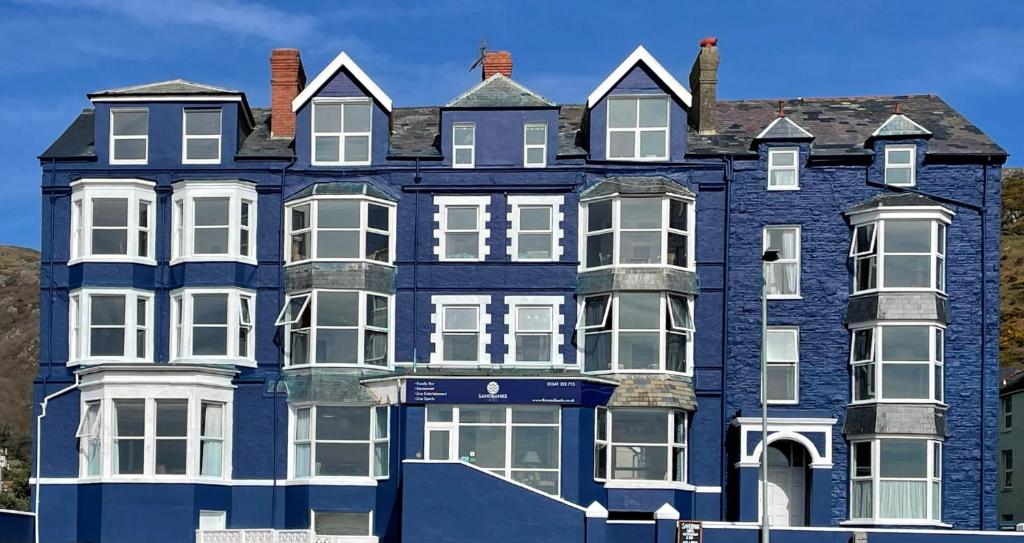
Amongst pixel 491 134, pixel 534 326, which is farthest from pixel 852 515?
pixel 491 134

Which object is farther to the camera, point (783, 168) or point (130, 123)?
point (130, 123)

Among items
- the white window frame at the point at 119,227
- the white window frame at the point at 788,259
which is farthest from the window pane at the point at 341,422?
the white window frame at the point at 788,259

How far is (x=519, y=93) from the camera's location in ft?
154

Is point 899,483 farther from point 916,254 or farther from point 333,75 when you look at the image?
point 333,75

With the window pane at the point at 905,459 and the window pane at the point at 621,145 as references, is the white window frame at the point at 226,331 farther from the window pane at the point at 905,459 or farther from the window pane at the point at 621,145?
the window pane at the point at 905,459

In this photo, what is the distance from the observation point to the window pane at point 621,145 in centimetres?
4653

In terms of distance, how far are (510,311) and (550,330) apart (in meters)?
1.28

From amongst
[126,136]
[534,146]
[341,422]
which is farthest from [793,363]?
[126,136]

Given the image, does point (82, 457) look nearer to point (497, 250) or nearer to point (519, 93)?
point (497, 250)

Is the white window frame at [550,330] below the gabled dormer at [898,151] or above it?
below

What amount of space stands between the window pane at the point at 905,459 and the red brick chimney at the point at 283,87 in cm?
1989

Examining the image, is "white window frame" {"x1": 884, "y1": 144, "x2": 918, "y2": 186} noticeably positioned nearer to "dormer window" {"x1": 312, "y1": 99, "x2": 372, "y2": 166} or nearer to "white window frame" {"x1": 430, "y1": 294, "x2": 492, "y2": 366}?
"white window frame" {"x1": 430, "y1": 294, "x2": 492, "y2": 366}

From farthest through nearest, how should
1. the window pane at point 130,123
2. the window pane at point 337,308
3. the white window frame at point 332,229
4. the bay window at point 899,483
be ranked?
the window pane at point 130,123 → the white window frame at point 332,229 → the window pane at point 337,308 → the bay window at point 899,483

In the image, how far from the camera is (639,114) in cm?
4656
